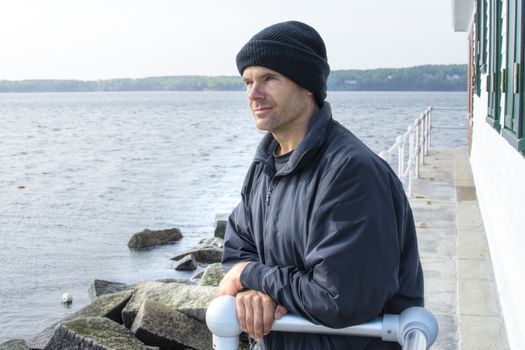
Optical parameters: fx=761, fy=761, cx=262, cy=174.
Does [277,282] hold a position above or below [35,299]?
above

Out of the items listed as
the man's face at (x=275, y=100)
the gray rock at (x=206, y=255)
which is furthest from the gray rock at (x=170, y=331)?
the gray rock at (x=206, y=255)

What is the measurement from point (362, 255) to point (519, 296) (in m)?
3.07

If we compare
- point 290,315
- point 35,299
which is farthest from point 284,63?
point 35,299

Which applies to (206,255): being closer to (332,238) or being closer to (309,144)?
(309,144)

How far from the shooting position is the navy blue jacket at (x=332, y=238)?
1838mm

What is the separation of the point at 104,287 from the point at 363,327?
11.4 m

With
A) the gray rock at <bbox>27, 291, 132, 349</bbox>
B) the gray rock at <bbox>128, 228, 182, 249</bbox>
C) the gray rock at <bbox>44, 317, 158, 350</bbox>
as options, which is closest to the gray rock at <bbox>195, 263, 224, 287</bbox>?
the gray rock at <bbox>27, 291, 132, 349</bbox>

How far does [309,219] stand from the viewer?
1977 millimetres

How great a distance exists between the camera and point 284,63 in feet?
6.97

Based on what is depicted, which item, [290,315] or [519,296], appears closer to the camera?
[290,315]

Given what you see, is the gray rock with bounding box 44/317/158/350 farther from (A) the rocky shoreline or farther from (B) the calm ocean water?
(B) the calm ocean water

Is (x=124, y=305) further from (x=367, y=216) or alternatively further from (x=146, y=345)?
(x=367, y=216)

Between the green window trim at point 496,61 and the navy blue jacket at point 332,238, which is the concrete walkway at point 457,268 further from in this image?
the navy blue jacket at point 332,238

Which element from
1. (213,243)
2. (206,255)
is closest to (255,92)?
(206,255)
